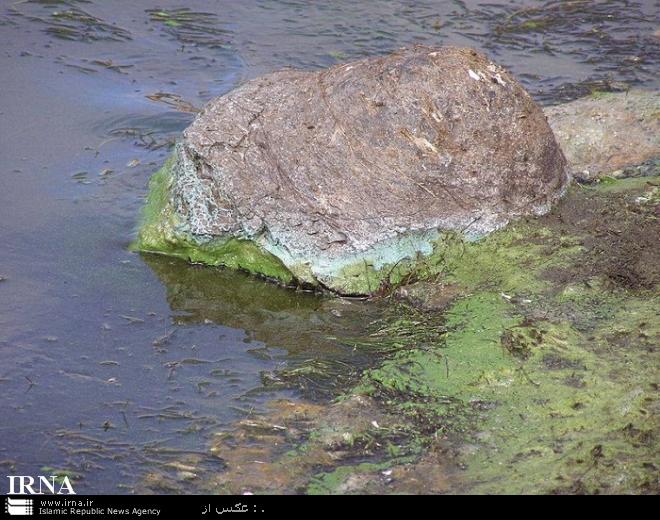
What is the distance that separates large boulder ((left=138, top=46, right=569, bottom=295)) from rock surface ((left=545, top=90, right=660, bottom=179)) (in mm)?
1129

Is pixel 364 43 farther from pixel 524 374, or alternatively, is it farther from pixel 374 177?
pixel 524 374

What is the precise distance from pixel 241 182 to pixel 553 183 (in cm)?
172

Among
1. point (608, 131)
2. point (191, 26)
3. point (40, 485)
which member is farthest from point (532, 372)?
point (191, 26)

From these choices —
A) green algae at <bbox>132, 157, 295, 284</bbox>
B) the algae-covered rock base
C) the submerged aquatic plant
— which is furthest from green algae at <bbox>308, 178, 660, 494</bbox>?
the submerged aquatic plant

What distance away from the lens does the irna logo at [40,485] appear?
3639 millimetres

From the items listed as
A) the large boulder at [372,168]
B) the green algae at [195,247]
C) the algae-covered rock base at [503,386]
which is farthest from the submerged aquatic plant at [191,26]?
the algae-covered rock base at [503,386]

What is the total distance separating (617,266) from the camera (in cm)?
474

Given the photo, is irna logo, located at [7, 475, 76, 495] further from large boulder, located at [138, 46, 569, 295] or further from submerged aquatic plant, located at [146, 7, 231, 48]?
submerged aquatic plant, located at [146, 7, 231, 48]

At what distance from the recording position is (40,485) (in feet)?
12.1

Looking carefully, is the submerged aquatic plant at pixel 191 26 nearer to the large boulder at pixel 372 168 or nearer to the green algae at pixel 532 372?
the large boulder at pixel 372 168

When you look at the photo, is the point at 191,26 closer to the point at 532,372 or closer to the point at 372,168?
the point at 372,168

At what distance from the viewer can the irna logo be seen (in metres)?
3.64

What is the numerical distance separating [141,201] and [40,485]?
2.63 meters
